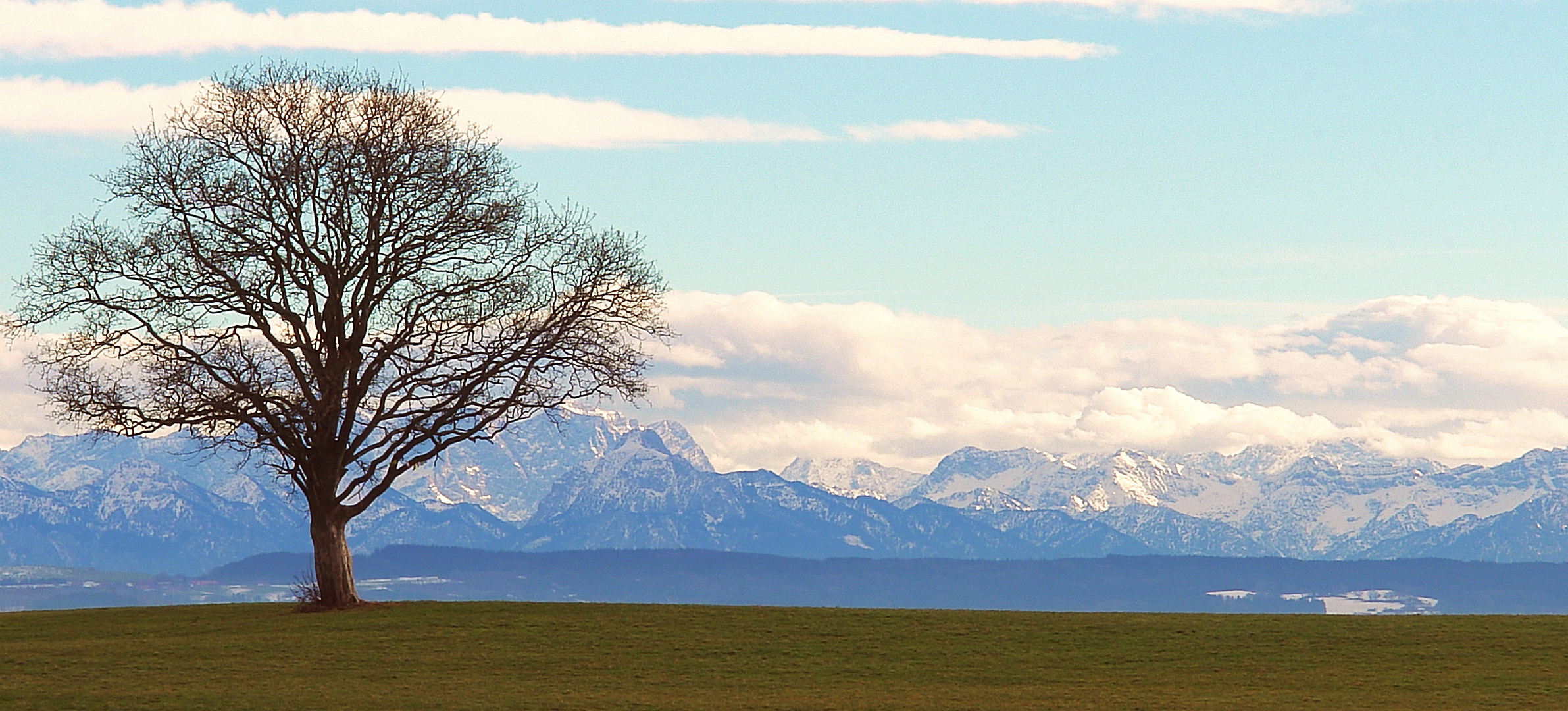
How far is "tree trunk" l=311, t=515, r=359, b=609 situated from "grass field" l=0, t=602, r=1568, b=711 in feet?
4.45

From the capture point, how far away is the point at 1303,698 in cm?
3838

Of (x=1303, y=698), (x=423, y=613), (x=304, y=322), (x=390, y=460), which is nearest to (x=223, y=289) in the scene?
(x=304, y=322)

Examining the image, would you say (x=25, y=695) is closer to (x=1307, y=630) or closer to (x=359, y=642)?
(x=359, y=642)

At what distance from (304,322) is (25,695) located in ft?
61.0

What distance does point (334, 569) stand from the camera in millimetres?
56469

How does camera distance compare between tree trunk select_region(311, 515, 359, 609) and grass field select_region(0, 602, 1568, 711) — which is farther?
tree trunk select_region(311, 515, 359, 609)

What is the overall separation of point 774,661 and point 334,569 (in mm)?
19027

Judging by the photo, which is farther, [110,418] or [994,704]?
[110,418]

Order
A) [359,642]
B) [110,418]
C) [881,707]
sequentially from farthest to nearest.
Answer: [110,418] < [359,642] < [881,707]

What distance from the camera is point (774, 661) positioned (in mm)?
44969

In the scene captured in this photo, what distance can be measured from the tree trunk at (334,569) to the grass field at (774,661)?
53.4 inches

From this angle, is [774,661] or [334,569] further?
[334,569]

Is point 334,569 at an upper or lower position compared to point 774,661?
upper

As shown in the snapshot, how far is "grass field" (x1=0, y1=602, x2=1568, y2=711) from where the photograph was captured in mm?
38156
